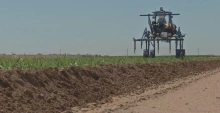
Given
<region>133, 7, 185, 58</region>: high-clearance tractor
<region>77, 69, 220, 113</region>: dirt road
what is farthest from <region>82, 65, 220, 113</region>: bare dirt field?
<region>133, 7, 185, 58</region>: high-clearance tractor

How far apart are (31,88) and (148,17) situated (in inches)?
1779

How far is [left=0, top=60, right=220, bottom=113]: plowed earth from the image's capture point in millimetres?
13062

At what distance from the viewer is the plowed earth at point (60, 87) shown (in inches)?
514

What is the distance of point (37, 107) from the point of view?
1318 cm

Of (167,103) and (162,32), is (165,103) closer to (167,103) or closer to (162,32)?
(167,103)

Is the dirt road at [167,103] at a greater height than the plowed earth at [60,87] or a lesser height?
lesser

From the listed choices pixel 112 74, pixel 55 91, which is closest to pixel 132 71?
pixel 112 74

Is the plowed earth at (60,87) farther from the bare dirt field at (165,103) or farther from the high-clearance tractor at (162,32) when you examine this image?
the high-clearance tractor at (162,32)

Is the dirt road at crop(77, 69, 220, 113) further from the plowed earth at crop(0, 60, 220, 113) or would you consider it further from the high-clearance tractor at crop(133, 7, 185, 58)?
the high-clearance tractor at crop(133, 7, 185, 58)

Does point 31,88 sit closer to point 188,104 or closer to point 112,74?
point 188,104

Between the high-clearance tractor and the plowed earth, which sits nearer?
the plowed earth

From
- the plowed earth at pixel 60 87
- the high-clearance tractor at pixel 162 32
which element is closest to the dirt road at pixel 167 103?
the plowed earth at pixel 60 87

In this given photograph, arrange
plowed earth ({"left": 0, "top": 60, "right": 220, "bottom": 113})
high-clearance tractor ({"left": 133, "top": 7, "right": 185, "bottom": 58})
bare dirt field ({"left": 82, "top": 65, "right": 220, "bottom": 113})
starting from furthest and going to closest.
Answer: high-clearance tractor ({"left": 133, "top": 7, "right": 185, "bottom": 58}), bare dirt field ({"left": 82, "top": 65, "right": 220, "bottom": 113}), plowed earth ({"left": 0, "top": 60, "right": 220, "bottom": 113})

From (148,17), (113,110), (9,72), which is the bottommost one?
(113,110)
